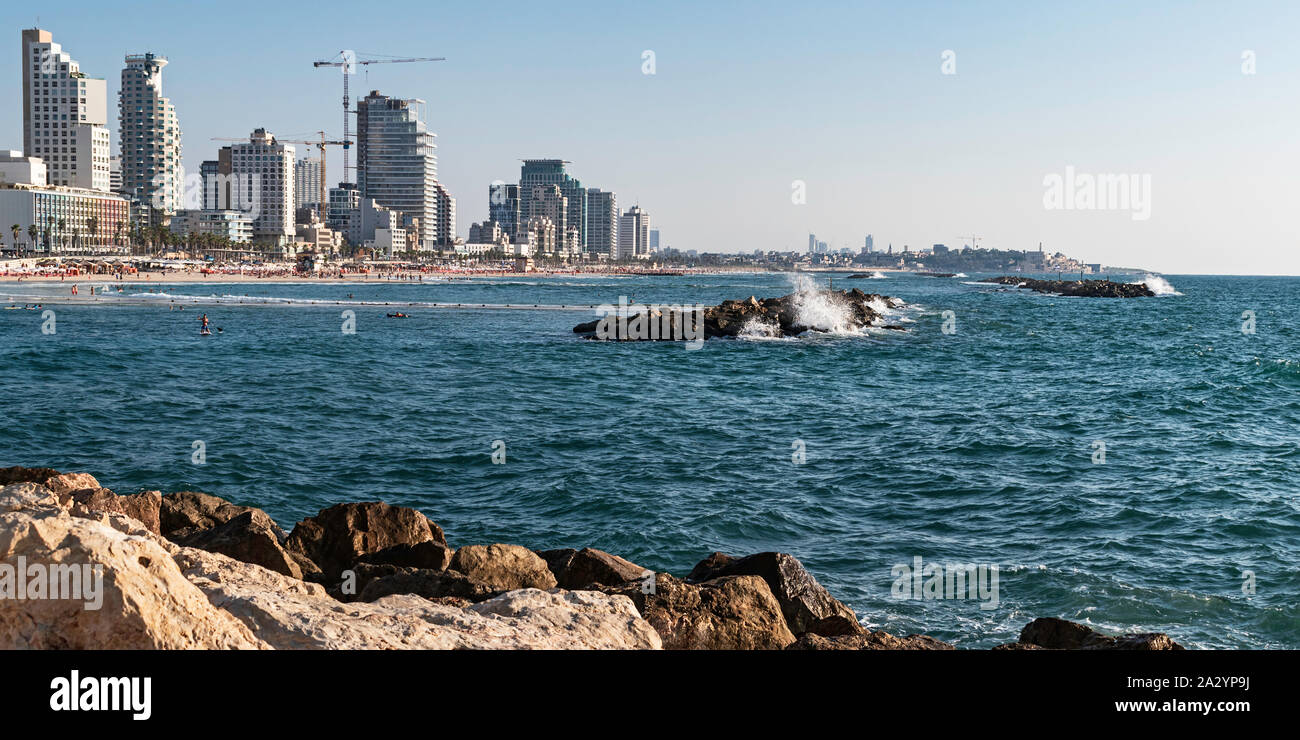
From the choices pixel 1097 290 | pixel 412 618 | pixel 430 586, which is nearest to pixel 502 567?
pixel 430 586

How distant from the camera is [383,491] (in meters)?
21.5

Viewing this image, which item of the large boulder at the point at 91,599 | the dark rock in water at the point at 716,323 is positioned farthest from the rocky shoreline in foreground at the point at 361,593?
the dark rock in water at the point at 716,323

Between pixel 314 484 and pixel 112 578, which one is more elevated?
pixel 112 578

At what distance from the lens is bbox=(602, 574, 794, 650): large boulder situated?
10195mm

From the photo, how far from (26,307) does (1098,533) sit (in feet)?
273

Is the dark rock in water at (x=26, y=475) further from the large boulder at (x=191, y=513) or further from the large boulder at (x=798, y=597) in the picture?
the large boulder at (x=798, y=597)

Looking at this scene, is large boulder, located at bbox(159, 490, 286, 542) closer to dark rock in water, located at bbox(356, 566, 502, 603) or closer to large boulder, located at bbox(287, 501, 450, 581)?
large boulder, located at bbox(287, 501, 450, 581)

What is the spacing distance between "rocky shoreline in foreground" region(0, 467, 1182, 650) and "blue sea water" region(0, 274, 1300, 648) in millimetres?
3032

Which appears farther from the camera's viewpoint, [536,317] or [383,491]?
[536,317]

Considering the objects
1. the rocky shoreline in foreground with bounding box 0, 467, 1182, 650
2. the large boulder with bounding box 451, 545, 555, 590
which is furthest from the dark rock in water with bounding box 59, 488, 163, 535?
the large boulder with bounding box 451, 545, 555, 590
